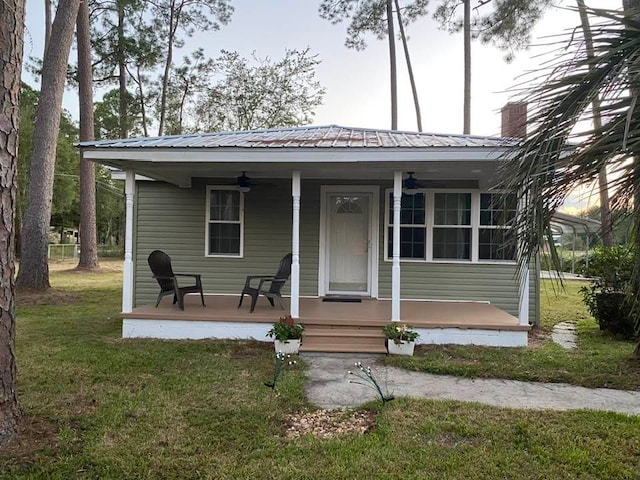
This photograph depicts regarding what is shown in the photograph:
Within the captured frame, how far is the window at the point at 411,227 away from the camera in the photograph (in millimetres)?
8055

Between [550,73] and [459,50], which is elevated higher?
[459,50]

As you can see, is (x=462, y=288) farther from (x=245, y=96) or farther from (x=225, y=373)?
(x=245, y=96)

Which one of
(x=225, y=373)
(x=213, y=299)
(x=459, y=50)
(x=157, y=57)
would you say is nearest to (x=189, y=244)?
(x=213, y=299)

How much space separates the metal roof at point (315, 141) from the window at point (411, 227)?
1147 mm

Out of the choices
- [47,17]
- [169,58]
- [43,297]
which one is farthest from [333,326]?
[169,58]

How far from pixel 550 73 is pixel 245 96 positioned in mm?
23298

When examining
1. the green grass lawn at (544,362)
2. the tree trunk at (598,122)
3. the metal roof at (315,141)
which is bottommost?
the green grass lawn at (544,362)

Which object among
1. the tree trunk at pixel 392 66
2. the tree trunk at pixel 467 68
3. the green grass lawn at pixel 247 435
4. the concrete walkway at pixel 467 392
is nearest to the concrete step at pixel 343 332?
the concrete walkway at pixel 467 392

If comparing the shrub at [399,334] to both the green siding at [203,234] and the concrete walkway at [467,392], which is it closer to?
the concrete walkway at [467,392]

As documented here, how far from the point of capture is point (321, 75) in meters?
23.9

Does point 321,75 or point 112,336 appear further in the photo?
point 321,75

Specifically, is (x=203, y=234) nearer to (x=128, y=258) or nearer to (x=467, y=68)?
(x=128, y=258)

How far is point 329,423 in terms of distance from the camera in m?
3.54

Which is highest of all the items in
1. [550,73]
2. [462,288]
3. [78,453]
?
[550,73]
